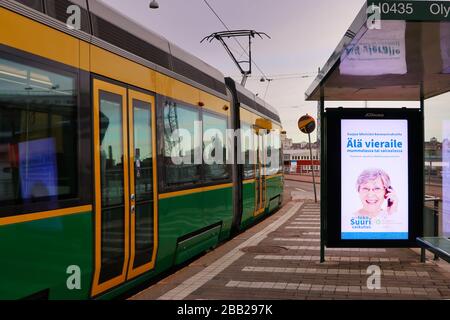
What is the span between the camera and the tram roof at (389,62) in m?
5.09

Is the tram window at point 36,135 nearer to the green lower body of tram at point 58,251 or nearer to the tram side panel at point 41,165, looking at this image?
the tram side panel at point 41,165

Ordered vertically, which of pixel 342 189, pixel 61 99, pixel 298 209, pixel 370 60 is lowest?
pixel 298 209

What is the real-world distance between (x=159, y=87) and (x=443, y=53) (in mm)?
→ 3356

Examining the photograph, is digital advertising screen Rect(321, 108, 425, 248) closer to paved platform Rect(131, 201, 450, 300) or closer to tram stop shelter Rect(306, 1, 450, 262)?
tram stop shelter Rect(306, 1, 450, 262)

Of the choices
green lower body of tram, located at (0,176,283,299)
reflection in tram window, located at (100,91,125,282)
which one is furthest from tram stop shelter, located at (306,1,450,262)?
reflection in tram window, located at (100,91,125,282)

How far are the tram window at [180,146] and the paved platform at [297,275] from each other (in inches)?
51.0

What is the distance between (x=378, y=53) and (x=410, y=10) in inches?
55.8

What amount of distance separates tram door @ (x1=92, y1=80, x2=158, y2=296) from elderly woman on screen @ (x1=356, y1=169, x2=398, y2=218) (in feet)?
10.1

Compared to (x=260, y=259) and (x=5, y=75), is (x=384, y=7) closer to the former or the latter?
(x=5, y=75)

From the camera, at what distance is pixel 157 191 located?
662cm

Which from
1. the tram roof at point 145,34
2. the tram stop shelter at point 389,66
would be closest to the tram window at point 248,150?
the tram roof at point 145,34

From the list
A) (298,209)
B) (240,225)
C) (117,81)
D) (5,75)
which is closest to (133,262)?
(117,81)

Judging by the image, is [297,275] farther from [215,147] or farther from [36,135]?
[36,135]

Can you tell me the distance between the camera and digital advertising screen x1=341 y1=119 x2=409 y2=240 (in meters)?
7.71
